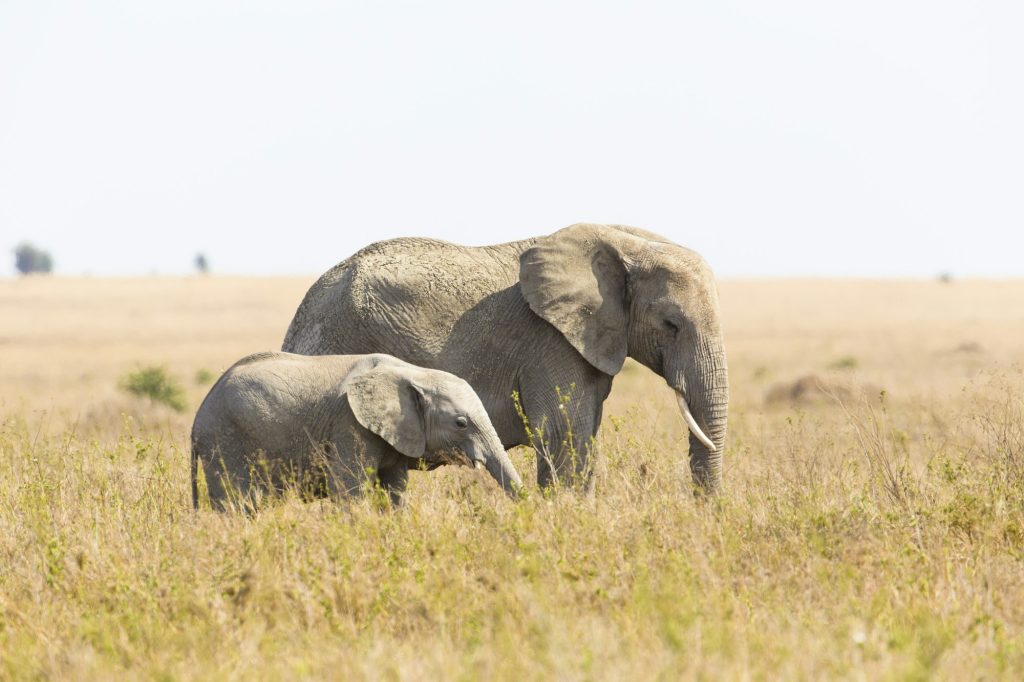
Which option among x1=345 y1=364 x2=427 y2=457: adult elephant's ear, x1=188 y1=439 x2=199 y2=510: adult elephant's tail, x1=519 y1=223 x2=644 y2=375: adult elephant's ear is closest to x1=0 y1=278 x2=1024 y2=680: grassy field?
x1=188 y1=439 x2=199 y2=510: adult elephant's tail

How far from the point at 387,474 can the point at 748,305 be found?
78.9 meters

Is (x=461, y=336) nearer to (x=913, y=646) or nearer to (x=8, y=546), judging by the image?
(x=8, y=546)

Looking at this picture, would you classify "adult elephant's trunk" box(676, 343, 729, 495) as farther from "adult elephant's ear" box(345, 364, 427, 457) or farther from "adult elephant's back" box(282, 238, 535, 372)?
"adult elephant's ear" box(345, 364, 427, 457)

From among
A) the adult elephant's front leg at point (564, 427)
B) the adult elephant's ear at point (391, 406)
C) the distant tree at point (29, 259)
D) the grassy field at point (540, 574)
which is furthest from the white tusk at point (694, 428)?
the distant tree at point (29, 259)

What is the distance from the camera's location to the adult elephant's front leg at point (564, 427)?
9047 millimetres

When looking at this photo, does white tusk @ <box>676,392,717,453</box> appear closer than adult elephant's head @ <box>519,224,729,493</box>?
Yes

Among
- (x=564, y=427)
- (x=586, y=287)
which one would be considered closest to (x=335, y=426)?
(x=564, y=427)

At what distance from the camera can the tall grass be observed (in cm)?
522

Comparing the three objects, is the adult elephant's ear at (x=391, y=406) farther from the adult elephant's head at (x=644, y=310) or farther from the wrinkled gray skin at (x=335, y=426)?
the adult elephant's head at (x=644, y=310)

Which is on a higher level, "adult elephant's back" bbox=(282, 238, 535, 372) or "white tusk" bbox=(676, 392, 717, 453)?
"adult elephant's back" bbox=(282, 238, 535, 372)

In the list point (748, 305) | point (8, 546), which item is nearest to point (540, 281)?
point (8, 546)

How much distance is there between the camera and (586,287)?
938 cm

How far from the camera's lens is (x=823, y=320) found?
7662 centimetres

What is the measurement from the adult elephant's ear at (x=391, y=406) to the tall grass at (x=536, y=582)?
17.2 inches
